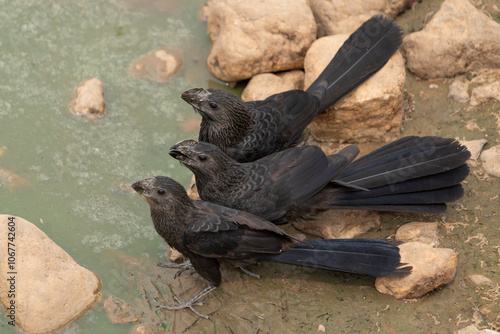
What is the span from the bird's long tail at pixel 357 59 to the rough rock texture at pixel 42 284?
3.20m

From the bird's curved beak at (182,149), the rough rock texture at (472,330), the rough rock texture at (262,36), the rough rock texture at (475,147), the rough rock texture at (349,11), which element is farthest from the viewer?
the rough rock texture at (349,11)

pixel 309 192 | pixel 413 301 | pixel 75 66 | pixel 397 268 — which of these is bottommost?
pixel 413 301

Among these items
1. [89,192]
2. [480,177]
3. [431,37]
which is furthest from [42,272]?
[431,37]

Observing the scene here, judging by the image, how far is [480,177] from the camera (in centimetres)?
621

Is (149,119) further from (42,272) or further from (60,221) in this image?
(42,272)

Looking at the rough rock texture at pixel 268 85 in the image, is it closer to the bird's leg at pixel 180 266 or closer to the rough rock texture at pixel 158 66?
the rough rock texture at pixel 158 66

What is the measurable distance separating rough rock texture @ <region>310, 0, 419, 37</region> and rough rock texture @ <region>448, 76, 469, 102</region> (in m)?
1.27

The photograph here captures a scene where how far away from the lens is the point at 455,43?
7066 mm

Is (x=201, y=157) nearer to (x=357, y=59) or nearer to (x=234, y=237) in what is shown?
(x=234, y=237)

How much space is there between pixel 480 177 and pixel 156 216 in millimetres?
3484

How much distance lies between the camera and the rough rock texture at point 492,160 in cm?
620

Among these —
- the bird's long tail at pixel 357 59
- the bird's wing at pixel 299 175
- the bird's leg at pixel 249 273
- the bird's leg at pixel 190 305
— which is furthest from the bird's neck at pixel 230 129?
the bird's leg at pixel 190 305

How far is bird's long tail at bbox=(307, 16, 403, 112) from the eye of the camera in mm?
6586

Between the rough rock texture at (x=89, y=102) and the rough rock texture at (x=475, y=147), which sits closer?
the rough rock texture at (x=475, y=147)
